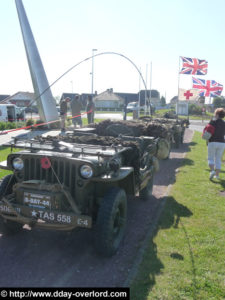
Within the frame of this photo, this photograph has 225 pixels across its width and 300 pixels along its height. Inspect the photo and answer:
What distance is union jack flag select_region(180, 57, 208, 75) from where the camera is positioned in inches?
893

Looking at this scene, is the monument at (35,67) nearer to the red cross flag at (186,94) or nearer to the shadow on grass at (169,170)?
the shadow on grass at (169,170)

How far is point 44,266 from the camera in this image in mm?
3840

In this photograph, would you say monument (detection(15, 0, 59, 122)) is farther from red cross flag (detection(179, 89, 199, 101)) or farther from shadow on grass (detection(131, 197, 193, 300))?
shadow on grass (detection(131, 197, 193, 300))

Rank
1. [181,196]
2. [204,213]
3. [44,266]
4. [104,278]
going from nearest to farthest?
[104,278], [44,266], [204,213], [181,196]

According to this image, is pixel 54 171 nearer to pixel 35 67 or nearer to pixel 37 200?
pixel 37 200

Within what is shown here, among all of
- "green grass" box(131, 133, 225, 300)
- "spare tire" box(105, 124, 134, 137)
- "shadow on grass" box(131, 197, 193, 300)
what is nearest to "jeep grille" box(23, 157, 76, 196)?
"shadow on grass" box(131, 197, 193, 300)

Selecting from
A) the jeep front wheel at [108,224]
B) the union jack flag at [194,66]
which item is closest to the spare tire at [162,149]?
the jeep front wheel at [108,224]

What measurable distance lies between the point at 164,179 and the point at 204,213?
2690mm

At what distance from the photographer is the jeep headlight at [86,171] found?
3.96m

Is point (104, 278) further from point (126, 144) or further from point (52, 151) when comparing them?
point (126, 144)

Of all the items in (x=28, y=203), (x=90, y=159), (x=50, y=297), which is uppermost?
(x=90, y=159)

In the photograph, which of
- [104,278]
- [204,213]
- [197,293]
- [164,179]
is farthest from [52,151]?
[164,179]

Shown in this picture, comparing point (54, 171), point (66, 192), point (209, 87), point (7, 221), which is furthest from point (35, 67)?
point (209, 87)

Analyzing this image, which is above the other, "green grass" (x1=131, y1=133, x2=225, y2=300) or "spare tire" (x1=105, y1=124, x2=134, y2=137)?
"spare tire" (x1=105, y1=124, x2=134, y2=137)
